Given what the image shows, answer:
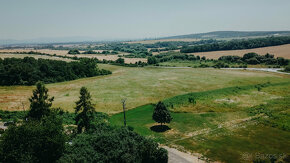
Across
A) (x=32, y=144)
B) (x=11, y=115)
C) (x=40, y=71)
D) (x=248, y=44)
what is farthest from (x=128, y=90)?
(x=248, y=44)

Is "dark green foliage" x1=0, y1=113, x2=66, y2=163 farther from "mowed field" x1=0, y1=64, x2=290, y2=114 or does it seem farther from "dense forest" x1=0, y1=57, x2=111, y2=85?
"dense forest" x1=0, y1=57, x2=111, y2=85

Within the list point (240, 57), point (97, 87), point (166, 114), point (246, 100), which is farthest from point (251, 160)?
point (240, 57)

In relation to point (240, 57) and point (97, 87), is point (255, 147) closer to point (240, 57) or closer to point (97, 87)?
point (97, 87)

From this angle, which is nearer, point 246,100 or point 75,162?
point 75,162

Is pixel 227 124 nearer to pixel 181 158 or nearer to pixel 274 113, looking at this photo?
pixel 274 113

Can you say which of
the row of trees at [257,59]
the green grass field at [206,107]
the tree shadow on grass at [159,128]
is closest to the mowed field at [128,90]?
the green grass field at [206,107]

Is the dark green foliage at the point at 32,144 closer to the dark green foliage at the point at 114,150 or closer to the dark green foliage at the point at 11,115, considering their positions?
the dark green foliage at the point at 114,150
